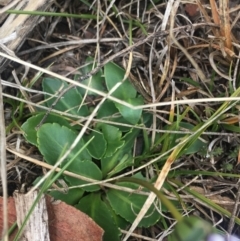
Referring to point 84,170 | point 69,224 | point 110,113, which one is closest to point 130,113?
point 110,113

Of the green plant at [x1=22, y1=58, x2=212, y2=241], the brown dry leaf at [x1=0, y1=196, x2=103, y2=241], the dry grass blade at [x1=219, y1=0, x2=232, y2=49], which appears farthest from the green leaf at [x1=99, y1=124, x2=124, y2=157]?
the dry grass blade at [x1=219, y1=0, x2=232, y2=49]

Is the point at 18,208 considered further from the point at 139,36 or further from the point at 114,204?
the point at 139,36

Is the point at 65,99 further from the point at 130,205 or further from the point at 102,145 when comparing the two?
the point at 130,205

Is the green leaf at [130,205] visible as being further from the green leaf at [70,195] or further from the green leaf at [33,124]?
the green leaf at [33,124]

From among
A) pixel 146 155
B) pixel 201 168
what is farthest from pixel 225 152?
pixel 146 155

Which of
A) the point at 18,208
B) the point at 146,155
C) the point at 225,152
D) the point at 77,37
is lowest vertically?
the point at 225,152

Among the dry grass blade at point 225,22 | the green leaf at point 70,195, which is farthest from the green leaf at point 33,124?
the dry grass blade at point 225,22
